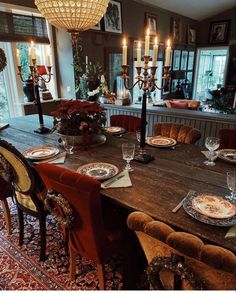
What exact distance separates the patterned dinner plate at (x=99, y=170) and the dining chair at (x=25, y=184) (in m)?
0.37

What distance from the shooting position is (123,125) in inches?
109

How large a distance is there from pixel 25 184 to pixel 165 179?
1009 millimetres

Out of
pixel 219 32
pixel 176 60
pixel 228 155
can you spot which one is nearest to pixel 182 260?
pixel 228 155

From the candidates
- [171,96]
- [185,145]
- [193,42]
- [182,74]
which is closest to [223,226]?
[185,145]

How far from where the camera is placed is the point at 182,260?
860 millimetres

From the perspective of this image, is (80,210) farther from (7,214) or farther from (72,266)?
(7,214)

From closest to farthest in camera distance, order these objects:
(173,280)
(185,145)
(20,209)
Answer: (173,280) → (20,209) → (185,145)

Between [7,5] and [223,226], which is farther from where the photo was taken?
[7,5]

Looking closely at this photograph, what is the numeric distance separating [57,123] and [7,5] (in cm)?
268

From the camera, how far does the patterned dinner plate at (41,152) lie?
1.84 metres

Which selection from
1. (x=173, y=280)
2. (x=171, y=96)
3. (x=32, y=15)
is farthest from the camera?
(x=171, y=96)

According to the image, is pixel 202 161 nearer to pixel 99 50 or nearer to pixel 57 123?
pixel 57 123

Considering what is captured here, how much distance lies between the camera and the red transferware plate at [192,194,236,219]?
113 cm

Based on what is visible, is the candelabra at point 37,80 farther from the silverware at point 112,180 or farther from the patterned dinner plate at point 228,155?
the patterned dinner plate at point 228,155
